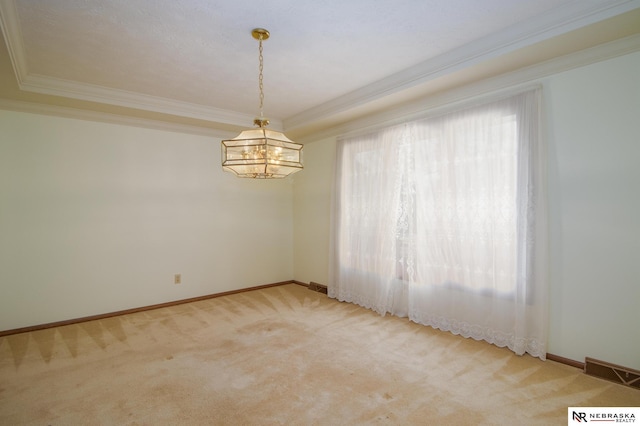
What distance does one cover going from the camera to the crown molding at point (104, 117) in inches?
131

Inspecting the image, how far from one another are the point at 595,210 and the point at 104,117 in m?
5.07

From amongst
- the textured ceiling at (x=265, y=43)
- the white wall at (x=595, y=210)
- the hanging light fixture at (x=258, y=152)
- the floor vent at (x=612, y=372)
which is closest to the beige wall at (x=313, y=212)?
the textured ceiling at (x=265, y=43)

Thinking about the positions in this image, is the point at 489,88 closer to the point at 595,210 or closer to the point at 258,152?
the point at 595,210

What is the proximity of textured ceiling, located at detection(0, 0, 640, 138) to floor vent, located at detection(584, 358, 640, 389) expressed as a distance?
242 cm

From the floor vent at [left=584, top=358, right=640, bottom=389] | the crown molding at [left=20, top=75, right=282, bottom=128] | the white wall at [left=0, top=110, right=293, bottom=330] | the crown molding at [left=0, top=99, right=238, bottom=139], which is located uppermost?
the crown molding at [left=20, top=75, right=282, bottom=128]

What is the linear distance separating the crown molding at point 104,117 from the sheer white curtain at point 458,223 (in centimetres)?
213

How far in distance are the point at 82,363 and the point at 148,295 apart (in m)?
1.49

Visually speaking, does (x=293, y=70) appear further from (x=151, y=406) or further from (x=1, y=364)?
(x=1, y=364)

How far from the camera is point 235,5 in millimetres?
2031

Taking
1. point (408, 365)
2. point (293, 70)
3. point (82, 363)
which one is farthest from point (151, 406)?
point (293, 70)

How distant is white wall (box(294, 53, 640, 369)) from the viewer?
2.22 metres

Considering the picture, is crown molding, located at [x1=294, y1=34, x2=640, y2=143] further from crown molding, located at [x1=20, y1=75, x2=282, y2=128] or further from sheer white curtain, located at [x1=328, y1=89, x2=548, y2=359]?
crown molding, located at [x1=20, y1=75, x2=282, y2=128]

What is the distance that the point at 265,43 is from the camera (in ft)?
8.17

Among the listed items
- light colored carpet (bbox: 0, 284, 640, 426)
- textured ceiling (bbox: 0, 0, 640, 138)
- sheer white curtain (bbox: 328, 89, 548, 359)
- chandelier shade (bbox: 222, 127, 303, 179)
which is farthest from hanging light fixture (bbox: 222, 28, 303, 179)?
sheer white curtain (bbox: 328, 89, 548, 359)
